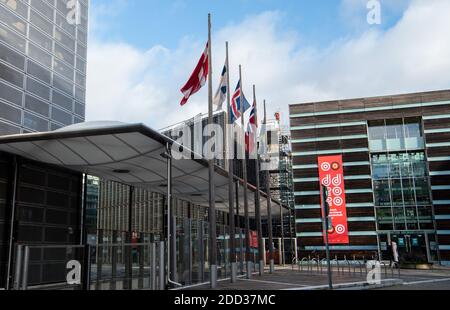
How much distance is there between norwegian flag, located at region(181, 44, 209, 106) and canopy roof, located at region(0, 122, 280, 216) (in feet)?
8.18

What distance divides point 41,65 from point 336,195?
3186cm

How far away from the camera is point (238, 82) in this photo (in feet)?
83.9

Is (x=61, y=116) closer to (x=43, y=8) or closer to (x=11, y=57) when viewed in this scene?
(x=11, y=57)

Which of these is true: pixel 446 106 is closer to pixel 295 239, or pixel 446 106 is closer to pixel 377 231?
pixel 377 231

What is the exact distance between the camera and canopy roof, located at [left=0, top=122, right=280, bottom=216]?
Result: 1593cm

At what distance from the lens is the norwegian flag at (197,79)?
18.8m

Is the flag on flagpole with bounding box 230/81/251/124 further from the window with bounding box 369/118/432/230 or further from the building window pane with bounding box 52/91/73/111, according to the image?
the window with bounding box 369/118/432/230

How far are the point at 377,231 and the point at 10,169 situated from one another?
4030cm

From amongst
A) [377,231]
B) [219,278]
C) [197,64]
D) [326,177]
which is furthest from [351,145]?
[197,64]

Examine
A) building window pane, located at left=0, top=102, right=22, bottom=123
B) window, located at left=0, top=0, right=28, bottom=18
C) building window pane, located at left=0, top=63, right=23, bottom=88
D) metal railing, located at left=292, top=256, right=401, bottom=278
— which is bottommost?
metal railing, located at left=292, top=256, right=401, bottom=278

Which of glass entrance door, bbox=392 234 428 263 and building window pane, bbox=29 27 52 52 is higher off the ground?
building window pane, bbox=29 27 52 52

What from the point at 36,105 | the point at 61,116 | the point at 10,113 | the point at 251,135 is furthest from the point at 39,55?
the point at 251,135

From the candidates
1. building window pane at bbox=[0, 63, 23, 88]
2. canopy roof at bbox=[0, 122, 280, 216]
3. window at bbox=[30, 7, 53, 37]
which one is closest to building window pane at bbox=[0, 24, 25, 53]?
building window pane at bbox=[0, 63, 23, 88]

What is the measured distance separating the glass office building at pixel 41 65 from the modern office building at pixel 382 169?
26.2 metres
